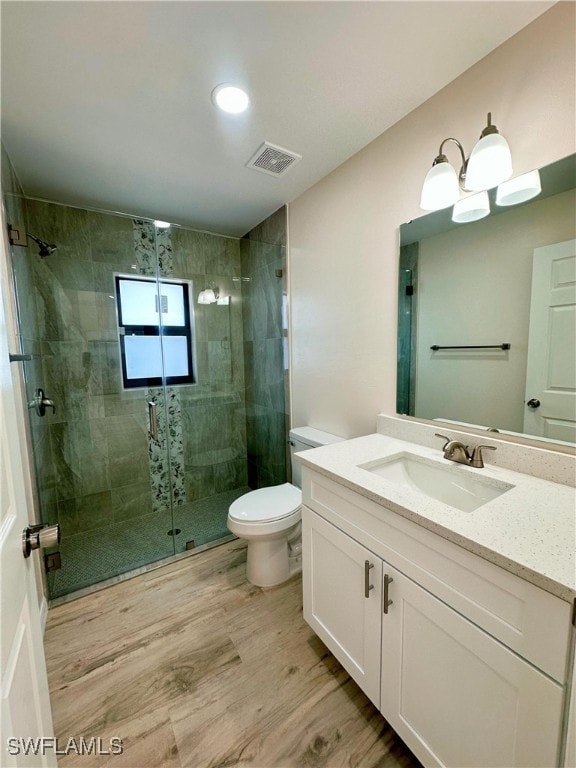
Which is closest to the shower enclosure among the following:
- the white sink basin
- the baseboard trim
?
the baseboard trim

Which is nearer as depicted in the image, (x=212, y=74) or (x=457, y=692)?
(x=457, y=692)

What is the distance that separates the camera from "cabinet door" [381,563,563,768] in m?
0.64

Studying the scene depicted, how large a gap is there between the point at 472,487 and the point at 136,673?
1.56 m

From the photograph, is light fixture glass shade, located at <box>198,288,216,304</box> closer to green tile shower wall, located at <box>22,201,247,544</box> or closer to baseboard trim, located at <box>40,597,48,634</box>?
green tile shower wall, located at <box>22,201,247,544</box>

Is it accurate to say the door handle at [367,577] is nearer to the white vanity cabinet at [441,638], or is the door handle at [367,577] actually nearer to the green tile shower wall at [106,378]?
the white vanity cabinet at [441,638]

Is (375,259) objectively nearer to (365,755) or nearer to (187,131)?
(187,131)


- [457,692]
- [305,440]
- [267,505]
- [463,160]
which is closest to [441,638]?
[457,692]

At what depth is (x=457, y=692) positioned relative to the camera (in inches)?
30.8

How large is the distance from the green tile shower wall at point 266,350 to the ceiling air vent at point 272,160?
18.4 inches

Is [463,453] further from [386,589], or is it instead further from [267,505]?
[267,505]

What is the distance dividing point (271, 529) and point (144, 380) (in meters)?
1.55

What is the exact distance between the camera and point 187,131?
1422 millimetres

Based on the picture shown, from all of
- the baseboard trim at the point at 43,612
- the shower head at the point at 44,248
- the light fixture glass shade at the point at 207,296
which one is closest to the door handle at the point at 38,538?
the baseboard trim at the point at 43,612

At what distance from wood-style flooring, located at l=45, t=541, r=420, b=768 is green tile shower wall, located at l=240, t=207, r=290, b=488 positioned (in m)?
1.00
